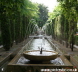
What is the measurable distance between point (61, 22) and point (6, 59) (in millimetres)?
10916

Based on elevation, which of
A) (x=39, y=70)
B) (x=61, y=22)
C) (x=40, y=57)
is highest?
(x=61, y=22)

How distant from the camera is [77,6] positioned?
36.8 feet

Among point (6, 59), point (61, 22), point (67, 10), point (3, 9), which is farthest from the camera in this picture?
point (61, 22)

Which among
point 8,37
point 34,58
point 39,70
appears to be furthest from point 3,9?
point 39,70

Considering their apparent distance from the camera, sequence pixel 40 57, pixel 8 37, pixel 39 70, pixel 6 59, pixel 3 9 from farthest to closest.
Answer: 1. pixel 8 37
2. pixel 3 9
3. pixel 6 59
4. pixel 40 57
5. pixel 39 70

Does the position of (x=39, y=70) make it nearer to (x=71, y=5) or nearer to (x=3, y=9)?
(x=3, y=9)

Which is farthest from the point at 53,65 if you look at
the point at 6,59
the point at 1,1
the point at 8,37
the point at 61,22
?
the point at 61,22

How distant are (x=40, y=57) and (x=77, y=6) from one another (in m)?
6.21

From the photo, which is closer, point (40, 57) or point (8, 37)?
point (40, 57)

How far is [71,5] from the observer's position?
1175 cm

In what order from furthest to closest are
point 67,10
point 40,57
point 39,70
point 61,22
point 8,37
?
point 61,22 < point 67,10 < point 8,37 < point 40,57 < point 39,70

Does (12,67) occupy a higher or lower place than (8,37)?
lower

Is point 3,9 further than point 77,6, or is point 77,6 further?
point 77,6

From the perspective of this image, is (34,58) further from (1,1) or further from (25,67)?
(1,1)
